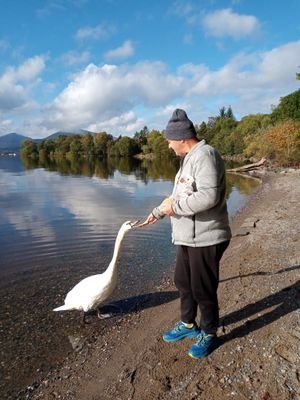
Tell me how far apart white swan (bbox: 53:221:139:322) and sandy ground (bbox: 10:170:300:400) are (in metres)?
0.71

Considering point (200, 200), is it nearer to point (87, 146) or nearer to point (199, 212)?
point (199, 212)

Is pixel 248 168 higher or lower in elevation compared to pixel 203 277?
lower

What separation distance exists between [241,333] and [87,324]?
3439 millimetres

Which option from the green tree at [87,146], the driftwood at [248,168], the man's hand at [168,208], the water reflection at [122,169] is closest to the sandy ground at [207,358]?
the man's hand at [168,208]

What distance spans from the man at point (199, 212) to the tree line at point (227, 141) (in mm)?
50224

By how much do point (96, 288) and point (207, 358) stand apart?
2.75m

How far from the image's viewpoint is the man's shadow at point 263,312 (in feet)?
18.8

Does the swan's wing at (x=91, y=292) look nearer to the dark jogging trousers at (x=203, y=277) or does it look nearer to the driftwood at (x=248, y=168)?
the dark jogging trousers at (x=203, y=277)

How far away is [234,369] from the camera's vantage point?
4.78 m

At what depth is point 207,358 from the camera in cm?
509

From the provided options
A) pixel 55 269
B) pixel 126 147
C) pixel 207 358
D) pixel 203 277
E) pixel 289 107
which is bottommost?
pixel 55 269

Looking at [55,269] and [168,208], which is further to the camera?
[55,269]

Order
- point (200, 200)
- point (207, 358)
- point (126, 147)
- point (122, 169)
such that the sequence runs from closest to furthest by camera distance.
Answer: point (200, 200)
point (207, 358)
point (122, 169)
point (126, 147)

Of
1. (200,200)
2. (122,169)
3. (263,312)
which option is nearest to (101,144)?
(122,169)
